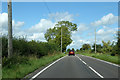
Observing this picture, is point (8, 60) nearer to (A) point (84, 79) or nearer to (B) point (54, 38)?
(A) point (84, 79)

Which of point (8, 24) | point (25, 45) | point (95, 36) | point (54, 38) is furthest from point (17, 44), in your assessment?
point (54, 38)

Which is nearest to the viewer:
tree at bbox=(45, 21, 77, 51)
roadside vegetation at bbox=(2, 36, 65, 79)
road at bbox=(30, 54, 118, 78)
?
road at bbox=(30, 54, 118, 78)

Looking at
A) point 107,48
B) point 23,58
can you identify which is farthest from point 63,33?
point 23,58

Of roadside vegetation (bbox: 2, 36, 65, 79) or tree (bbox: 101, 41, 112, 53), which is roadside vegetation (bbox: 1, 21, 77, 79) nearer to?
roadside vegetation (bbox: 2, 36, 65, 79)

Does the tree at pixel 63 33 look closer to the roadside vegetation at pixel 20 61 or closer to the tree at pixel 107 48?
the tree at pixel 107 48

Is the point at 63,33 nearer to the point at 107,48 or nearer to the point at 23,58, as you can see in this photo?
the point at 107,48

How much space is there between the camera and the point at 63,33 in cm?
7031

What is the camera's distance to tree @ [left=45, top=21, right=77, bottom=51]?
231 ft

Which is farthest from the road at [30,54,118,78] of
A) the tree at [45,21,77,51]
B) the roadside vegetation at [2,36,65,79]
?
the tree at [45,21,77,51]

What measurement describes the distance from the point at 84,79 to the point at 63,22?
66.1 meters

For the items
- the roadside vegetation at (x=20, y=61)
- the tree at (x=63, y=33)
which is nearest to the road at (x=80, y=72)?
the roadside vegetation at (x=20, y=61)

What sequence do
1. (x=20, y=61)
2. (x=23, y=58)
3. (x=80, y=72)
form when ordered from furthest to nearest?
(x=23, y=58) < (x=20, y=61) < (x=80, y=72)

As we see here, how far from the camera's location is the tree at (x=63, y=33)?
70312 mm

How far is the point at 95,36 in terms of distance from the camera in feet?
138
